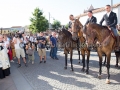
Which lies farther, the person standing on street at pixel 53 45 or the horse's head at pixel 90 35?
the person standing on street at pixel 53 45

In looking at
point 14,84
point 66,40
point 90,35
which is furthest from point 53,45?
point 90,35

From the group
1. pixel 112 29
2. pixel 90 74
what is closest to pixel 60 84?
pixel 90 74

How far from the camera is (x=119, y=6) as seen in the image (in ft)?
101

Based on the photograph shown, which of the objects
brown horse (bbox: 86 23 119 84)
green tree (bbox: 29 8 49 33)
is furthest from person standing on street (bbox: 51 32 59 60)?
green tree (bbox: 29 8 49 33)

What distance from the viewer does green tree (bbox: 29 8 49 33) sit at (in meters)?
39.1

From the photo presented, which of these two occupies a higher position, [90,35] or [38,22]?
[38,22]

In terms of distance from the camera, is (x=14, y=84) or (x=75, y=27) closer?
(x=14, y=84)

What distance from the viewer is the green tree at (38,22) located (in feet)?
128

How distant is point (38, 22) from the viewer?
3922cm

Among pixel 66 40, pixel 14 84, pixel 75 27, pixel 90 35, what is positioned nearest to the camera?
pixel 90 35

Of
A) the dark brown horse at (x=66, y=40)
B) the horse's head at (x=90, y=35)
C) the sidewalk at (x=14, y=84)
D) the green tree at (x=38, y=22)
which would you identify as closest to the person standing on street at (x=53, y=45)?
the dark brown horse at (x=66, y=40)

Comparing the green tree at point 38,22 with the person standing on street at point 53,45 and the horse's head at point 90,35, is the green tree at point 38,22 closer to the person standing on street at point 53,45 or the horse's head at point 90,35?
the person standing on street at point 53,45

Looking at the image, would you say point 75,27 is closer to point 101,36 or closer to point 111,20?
point 101,36

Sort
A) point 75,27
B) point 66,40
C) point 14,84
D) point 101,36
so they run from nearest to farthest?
point 101,36 < point 14,84 < point 75,27 < point 66,40
